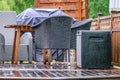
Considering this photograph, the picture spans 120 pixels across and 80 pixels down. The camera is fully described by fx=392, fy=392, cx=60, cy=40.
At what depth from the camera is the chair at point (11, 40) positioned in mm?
7887

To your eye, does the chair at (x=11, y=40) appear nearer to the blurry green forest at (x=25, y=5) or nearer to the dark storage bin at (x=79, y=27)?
the dark storage bin at (x=79, y=27)

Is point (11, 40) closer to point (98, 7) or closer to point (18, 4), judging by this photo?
point (18, 4)

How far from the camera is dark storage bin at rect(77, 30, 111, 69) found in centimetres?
622

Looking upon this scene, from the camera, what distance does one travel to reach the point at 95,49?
627 cm


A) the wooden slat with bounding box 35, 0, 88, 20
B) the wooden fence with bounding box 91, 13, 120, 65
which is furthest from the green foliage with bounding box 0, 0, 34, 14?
the wooden fence with bounding box 91, 13, 120, 65

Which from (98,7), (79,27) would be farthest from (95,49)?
(98,7)

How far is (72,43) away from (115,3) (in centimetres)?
281

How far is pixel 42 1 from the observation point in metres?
12.9

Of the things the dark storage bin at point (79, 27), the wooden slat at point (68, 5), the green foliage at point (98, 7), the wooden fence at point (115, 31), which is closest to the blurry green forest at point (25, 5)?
the green foliage at point (98, 7)

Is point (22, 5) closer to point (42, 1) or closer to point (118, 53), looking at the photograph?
point (42, 1)

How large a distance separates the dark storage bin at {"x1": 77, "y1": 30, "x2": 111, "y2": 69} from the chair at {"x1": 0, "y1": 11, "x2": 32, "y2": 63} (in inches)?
72.9

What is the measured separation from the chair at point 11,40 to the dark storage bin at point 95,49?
1852mm

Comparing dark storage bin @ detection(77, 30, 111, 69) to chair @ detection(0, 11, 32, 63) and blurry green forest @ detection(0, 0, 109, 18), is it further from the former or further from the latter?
blurry green forest @ detection(0, 0, 109, 18)

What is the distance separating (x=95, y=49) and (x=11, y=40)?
256cm
